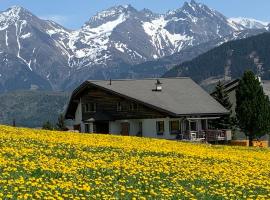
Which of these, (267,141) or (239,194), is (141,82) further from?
(239,194)

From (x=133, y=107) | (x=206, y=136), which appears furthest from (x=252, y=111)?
(x=133, y=107)

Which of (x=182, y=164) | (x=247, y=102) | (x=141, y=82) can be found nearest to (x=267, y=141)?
(x=247, y=102)

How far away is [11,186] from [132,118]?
61319 millimetres

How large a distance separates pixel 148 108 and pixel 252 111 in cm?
1299

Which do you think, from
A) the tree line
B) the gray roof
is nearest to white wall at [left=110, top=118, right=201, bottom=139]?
the gray roof

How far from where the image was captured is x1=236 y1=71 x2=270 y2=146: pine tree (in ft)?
224

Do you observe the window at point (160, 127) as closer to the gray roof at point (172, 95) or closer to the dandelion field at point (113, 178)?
the gray roof at point (172, 95)

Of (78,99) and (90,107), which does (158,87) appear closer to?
(90,107)

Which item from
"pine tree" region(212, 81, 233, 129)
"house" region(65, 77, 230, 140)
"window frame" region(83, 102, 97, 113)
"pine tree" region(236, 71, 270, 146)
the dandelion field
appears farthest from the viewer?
"window frame" region(83, 102, 97, 113)

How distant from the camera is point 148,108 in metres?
74.0

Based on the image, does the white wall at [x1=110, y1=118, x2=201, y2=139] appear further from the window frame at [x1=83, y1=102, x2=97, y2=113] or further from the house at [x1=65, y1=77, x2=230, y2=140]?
the window frame at [x1=83, y1=102, x2=97, y2=113]

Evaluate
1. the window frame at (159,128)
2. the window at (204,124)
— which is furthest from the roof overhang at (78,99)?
the window frame at (159,128)

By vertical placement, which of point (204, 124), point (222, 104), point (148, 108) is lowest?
point (204, 124)

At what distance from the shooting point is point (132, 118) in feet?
249
